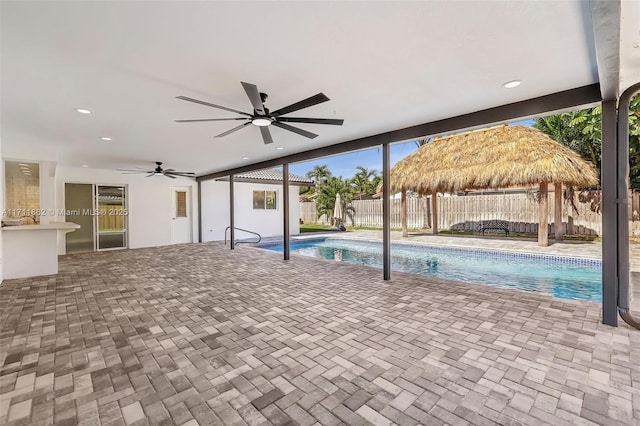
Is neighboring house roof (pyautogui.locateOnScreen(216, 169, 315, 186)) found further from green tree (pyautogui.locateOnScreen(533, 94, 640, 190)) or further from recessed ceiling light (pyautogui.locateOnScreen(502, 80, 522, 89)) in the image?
recessed ceiling light (pyautogui.locateOnScreen(502, 80, 522, 89))

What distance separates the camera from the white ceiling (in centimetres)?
205

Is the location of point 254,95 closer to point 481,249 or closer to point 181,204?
point 481,249

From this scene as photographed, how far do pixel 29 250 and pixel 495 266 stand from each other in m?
10.4

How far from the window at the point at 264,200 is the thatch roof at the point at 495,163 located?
592 centimetres

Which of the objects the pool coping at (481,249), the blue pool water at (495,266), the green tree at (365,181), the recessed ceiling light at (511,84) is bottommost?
the blue pool water at (495,266)

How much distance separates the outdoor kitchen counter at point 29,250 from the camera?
19.0 feet

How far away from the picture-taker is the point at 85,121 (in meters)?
4.51

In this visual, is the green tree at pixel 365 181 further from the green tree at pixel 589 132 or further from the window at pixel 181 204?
the window at pixel 181 204

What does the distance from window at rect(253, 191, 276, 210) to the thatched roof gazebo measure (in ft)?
19.8

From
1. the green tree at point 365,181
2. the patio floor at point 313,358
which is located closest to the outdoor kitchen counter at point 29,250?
the patio floor at point 313,358

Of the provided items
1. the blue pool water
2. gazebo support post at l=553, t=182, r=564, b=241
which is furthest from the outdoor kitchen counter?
gazebo support post at l=553, t=182, r=564, b=241

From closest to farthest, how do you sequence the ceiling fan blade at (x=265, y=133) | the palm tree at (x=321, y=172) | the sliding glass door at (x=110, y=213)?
the ceiling fan blade at (x=265, y=133) < the sliding glass door at (x=110, y=213) < the palm tree at (x=321, y=172)

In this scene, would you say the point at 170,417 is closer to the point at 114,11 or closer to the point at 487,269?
the point at 114,11

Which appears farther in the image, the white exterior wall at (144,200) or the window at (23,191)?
the white exterior wall at (144,200)
